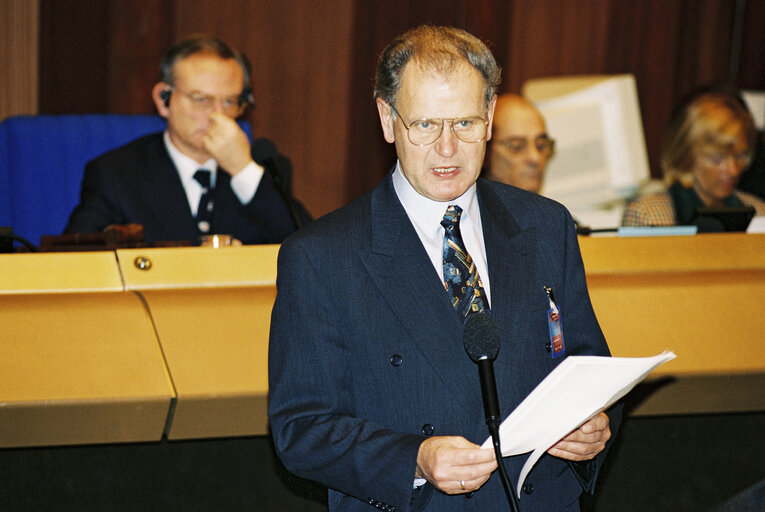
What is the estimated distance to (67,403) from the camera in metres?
1.48

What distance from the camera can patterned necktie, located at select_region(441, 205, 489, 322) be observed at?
1.33 m

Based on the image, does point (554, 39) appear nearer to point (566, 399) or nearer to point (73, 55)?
point (73, 55)

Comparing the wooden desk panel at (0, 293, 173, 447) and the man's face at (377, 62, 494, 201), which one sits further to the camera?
the wooden desk panel at (0, 293, 173, 447)

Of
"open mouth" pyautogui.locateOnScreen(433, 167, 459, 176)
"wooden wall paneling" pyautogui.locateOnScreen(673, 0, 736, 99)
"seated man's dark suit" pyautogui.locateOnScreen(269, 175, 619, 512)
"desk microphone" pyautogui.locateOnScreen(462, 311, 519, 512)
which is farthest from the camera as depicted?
"wooden wall paneling" pyautogui.locateOnScreen(673, 0, 736, 99)

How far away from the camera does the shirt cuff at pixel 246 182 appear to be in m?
2.59

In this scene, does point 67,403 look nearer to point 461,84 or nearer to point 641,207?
point 461,84

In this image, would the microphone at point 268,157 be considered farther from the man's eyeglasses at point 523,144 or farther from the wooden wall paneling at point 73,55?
the wooden wall paneling at point 73,55

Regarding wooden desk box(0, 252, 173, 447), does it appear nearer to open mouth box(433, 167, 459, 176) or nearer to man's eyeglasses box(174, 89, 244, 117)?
open mouth box(433, 167, 459, 176)

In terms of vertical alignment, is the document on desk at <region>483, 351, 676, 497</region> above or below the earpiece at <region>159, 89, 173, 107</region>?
below

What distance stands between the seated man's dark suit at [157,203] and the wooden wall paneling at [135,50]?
1.34 meters

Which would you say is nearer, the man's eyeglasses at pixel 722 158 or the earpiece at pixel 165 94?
the earpiece at pixel 165 94

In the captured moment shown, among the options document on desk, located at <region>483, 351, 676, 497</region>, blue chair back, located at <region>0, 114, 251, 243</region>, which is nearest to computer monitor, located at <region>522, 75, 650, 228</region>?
blue chair back, located at <region>0, 114, 251, 243</region>

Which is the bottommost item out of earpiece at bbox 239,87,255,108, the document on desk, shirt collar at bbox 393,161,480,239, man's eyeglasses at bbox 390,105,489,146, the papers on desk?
the document on desk

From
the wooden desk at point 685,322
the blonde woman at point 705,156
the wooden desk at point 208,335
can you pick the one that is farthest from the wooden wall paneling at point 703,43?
the wooden desk at point 208,335
